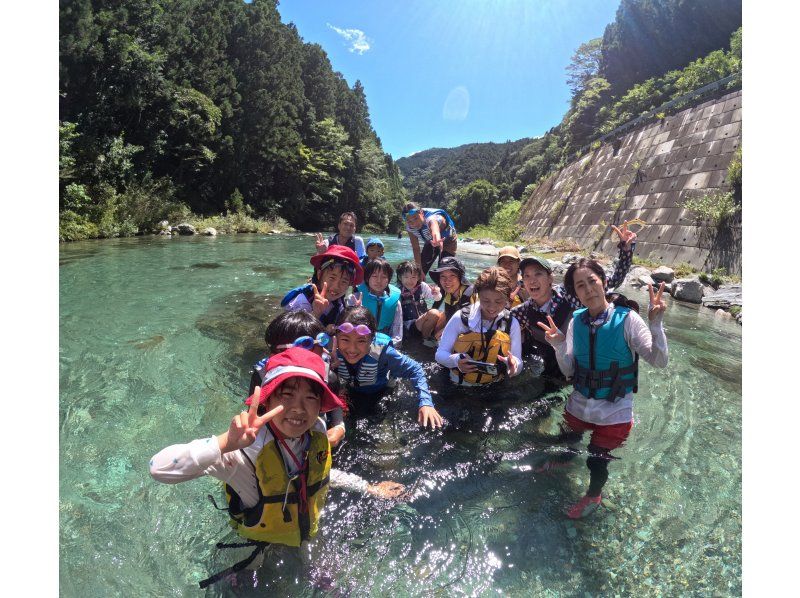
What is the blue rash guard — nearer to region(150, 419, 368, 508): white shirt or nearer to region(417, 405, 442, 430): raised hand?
region(417, 405, 442, 430): raised hand

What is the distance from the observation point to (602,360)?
10.2 feet

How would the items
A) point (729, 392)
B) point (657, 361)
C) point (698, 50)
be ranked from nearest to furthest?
point (657, 361) < point (729, 392) < point (698, 50)

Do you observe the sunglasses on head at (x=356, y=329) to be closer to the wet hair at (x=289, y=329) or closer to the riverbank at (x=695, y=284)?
the wet hair at (x=289, y=329)

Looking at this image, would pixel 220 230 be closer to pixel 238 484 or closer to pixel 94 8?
pixel 94 8

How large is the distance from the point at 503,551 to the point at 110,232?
67.9 ft

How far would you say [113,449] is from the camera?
3.37 meters

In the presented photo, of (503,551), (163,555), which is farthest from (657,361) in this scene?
(163,555)

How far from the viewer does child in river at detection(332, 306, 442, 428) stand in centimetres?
339

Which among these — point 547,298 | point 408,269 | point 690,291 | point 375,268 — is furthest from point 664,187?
point 375,268

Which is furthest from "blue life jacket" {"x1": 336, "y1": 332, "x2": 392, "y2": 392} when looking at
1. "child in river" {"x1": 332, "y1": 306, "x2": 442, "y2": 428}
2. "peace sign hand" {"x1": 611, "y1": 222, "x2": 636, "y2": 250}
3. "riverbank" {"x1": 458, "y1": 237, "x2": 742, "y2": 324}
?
"riverbank" {"x1": 458, "y1": 237, "x2": 742, "y2": 324}

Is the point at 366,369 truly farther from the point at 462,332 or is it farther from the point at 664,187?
the point at 664,187

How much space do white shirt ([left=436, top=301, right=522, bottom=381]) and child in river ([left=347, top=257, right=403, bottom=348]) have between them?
0.96 metres

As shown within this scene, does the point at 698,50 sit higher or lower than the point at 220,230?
higher

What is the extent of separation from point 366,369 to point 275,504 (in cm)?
168
